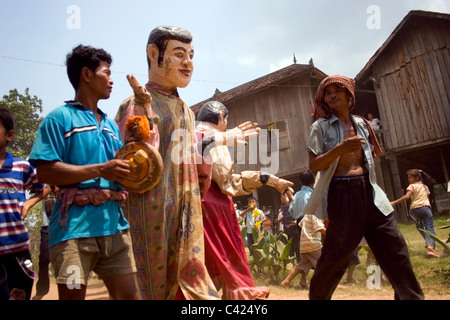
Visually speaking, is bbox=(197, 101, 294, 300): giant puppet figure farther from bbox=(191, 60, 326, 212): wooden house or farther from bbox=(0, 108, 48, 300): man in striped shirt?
bbox=(191, 60, 326, 212): wooden house

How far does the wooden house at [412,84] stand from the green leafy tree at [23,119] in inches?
651

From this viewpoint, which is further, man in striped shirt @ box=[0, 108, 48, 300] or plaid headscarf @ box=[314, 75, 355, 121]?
plaid headscarf @ box=[314, 75, 355, 121]

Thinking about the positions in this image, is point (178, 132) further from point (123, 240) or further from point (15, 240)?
point (15, 240)

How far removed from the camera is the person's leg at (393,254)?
8.61 ft

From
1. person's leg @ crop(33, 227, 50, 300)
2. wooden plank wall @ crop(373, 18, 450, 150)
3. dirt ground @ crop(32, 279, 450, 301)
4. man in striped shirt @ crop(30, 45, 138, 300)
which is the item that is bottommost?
dirt ground @ crop(32, 279, 450, 301)

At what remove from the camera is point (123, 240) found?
200cm

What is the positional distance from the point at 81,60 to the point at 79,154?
0.60m

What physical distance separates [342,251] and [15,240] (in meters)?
2.17

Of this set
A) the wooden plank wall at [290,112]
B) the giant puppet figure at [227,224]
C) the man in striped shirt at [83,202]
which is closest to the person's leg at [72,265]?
the man in striped shirt at [83,202]

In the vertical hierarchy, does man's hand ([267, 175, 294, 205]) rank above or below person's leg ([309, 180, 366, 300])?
above

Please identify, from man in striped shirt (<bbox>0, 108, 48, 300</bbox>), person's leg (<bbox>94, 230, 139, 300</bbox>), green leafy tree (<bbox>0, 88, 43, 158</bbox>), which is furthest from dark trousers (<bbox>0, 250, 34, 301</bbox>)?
green leafy tree (<bbox>0, 88, 43, 158</bbox>)

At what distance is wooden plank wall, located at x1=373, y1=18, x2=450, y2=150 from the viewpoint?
1132 centimetres

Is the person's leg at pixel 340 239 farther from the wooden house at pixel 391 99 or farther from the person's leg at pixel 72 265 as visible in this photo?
the wooden house at pixel 391 99
